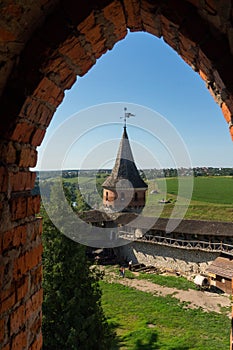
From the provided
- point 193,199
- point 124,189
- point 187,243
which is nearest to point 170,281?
point 187,243

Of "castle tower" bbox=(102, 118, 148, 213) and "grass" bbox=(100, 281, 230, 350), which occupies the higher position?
"castle tower" bbox=(102, 118, 148, 213)

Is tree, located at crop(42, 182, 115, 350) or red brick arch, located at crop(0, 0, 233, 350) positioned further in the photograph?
tree, located at crop(42, 182, 115, 350)

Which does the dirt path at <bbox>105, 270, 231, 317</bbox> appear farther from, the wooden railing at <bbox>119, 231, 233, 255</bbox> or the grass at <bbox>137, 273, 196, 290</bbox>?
the wooden railing at <bbox>119, 231, 233, 255</bbox>

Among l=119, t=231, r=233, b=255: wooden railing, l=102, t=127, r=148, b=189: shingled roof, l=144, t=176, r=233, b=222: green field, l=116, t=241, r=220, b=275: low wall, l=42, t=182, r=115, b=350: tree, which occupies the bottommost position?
l=116, t=241, r=220, b=275: low wall

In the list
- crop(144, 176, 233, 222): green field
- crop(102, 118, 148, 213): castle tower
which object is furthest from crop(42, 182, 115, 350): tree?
crop(144, 176, 233, 222): green field

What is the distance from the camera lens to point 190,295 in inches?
717

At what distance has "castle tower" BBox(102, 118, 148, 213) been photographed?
2903 cm

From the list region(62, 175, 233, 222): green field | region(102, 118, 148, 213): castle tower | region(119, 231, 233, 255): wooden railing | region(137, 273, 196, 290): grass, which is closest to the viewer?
region(137, 273, 196, 290): grass

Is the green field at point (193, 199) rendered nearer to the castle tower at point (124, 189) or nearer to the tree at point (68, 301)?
the castle tower at point (124, 189)

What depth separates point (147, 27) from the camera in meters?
1.93

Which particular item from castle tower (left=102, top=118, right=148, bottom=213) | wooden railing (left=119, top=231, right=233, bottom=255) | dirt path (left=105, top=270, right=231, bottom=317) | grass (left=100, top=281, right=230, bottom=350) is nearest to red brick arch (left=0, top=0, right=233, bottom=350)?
grass (left=100, top=281, right=230, bottom=350)

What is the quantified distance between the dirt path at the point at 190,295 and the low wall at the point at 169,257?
353 centimetres

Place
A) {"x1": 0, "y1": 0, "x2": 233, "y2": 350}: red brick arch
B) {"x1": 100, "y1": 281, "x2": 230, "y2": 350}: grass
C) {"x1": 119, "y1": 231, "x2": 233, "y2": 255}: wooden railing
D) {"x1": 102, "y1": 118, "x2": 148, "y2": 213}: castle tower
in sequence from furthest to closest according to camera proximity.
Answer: {"x1": 102, "y1": 118, "x2": 148, "y2": 213}: castle tower → {"x1": 119, "y1": 231, "x2": 233, "y2": 255}: wooden railing → {"x1": 100, "y1": 281, "x2": 230, "y2": 350}: grass → {"x1": 0, "y1": 0, "x2": 233, "y2": 350}: red brick arch

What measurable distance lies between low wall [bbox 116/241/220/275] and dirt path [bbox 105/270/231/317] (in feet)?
11.6
